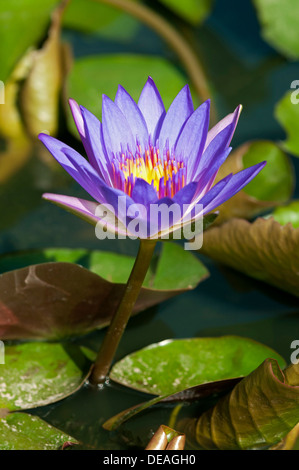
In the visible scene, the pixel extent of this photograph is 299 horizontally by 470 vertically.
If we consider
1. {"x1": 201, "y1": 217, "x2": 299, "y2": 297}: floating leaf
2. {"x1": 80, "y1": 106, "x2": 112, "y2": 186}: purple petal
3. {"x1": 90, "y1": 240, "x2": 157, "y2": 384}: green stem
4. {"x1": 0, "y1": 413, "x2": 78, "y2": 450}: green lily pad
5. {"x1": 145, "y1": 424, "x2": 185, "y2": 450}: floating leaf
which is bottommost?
{"x1": 0, "y1": 413, "x2": 78, "y2": 450}: green lily pad

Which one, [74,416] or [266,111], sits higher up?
[266,111]

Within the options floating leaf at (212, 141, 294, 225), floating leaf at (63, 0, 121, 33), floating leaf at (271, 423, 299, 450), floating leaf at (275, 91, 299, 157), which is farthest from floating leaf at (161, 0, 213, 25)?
floating leaf at (271, 423, 299, 450)

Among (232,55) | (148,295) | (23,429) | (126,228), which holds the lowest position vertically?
(23,429)

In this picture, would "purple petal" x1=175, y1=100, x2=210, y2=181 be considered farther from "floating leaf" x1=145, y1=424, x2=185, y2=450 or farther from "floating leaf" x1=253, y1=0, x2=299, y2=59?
"floating leaf" x1=253, y1=0, x2=299, y2=59

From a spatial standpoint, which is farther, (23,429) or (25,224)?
(25,224)

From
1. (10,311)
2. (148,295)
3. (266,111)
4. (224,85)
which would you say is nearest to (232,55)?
(224,85)

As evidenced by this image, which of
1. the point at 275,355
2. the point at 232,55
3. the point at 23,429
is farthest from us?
the point at 232,55

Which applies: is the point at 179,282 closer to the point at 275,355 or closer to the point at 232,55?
the point at 275,355
